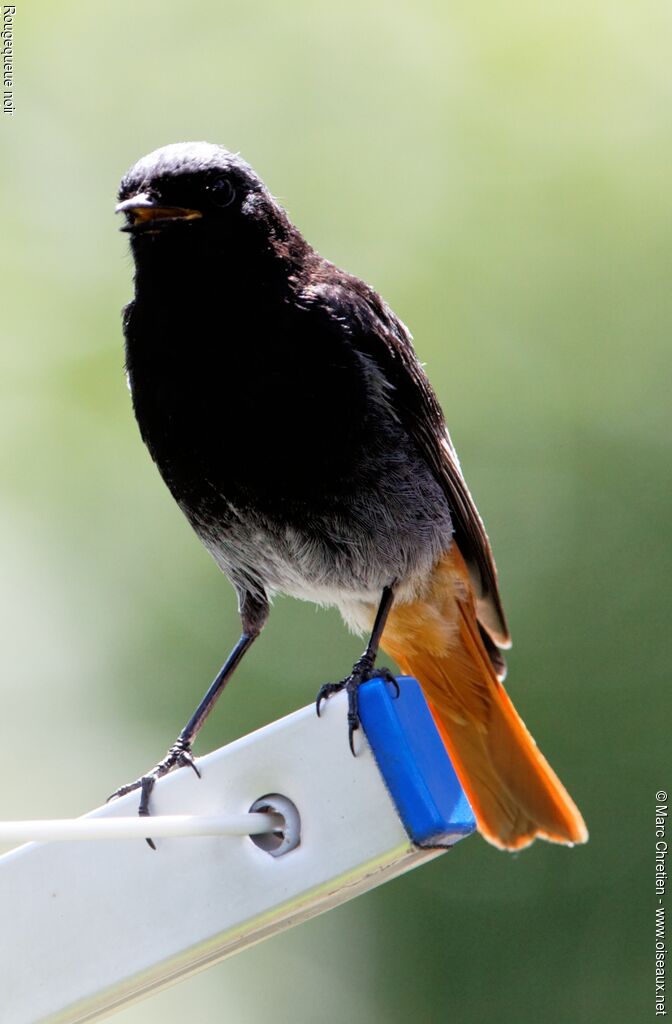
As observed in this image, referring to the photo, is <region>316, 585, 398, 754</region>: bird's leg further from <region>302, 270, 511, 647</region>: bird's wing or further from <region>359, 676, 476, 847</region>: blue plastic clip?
<region>302, 270, 511, 647</region>: bird's wing

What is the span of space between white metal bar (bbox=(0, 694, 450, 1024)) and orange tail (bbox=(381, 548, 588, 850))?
1809 mm

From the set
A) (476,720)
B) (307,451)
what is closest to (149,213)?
(307,451)

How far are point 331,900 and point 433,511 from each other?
6.69 ft

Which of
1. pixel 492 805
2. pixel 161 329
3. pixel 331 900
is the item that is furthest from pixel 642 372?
pixel 331 900

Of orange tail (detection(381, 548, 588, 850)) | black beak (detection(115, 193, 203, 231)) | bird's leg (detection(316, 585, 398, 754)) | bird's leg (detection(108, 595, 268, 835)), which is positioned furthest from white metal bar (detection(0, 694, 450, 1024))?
orange tail (detection(381, 548, 588, 850))

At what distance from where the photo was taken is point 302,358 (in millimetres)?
3607

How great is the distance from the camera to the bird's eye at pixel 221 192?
3.70m

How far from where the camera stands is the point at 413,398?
13.6 ft

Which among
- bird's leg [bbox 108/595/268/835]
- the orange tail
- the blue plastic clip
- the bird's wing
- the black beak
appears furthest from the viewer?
the orange tail

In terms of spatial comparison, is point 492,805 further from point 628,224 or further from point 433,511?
point 628,224

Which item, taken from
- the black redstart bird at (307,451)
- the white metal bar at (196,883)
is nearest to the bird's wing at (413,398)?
the black redstart bird at (307,451)

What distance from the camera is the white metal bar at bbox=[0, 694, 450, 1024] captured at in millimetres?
2158

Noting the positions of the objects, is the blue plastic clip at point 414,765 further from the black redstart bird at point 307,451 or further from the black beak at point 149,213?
the black beak at point 149,213

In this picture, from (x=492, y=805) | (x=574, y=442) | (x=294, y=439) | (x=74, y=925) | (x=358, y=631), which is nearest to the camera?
(x=74, y=925)
